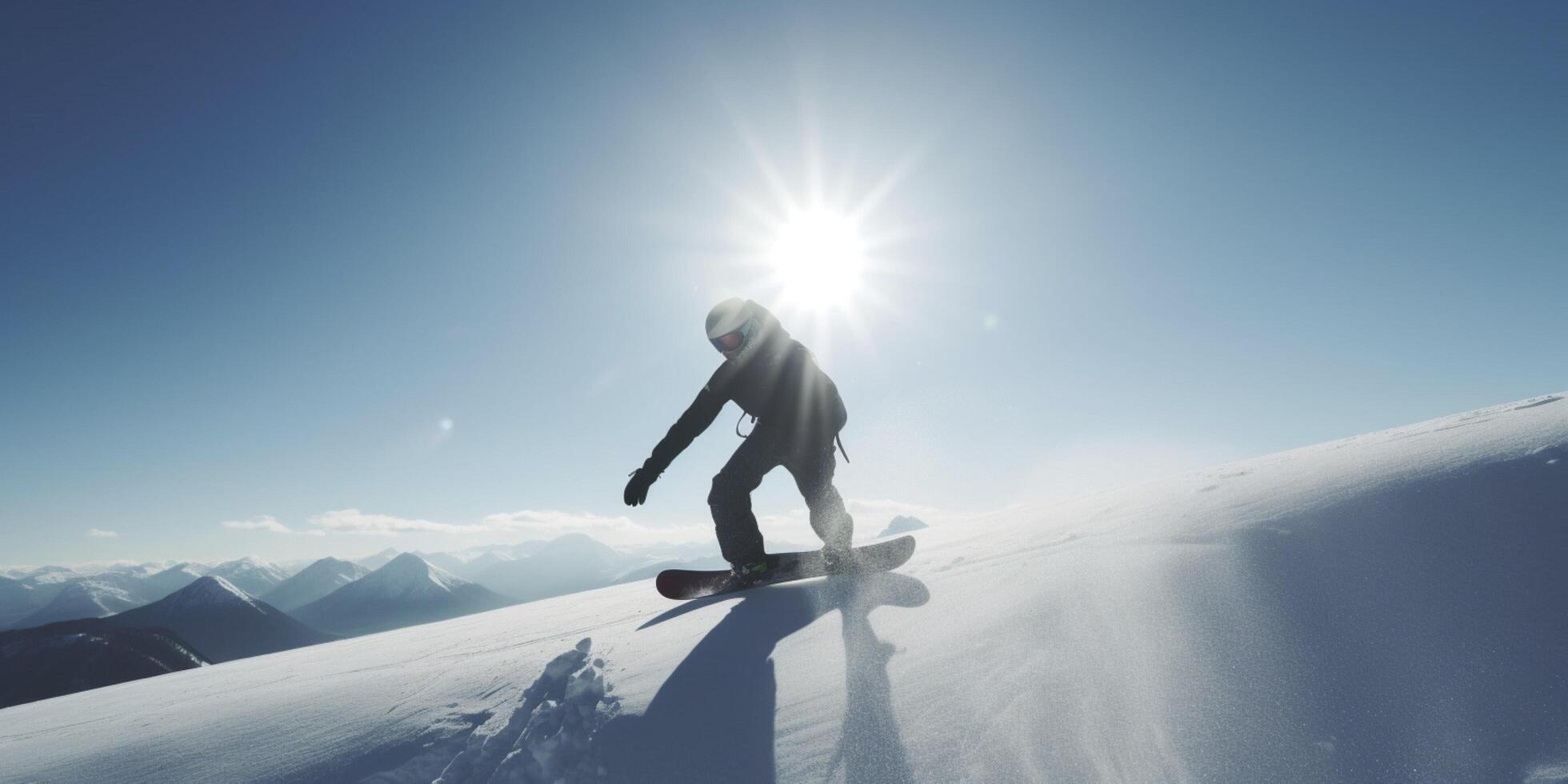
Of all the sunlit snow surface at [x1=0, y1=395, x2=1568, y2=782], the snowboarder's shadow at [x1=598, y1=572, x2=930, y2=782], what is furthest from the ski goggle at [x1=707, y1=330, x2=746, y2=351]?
the snowboarder's shadow at [x1=598, y1=572, x2=930, y2=782]

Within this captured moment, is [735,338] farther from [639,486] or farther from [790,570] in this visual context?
[790,570]

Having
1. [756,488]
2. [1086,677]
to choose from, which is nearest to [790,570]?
[756,488]

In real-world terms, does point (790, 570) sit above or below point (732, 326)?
below

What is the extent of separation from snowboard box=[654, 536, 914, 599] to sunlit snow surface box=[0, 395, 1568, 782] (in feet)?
2.44

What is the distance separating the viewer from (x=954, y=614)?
2.70m

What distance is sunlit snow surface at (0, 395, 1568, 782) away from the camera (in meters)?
1.53

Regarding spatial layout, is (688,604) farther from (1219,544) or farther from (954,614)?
(1219,544)

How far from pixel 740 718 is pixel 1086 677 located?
1178 millimetres

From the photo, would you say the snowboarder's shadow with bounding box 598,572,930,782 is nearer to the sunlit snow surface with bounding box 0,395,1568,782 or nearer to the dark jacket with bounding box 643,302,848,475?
the sunlit snow surface with bounding box 0,395,1568,782

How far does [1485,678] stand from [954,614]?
5.23 ft

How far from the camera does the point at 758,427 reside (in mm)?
5012

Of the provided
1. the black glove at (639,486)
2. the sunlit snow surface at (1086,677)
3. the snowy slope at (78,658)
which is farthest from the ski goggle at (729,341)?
the snowy slope at (78,658)

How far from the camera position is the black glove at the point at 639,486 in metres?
4.84

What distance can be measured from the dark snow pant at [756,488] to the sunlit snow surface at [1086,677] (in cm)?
115
